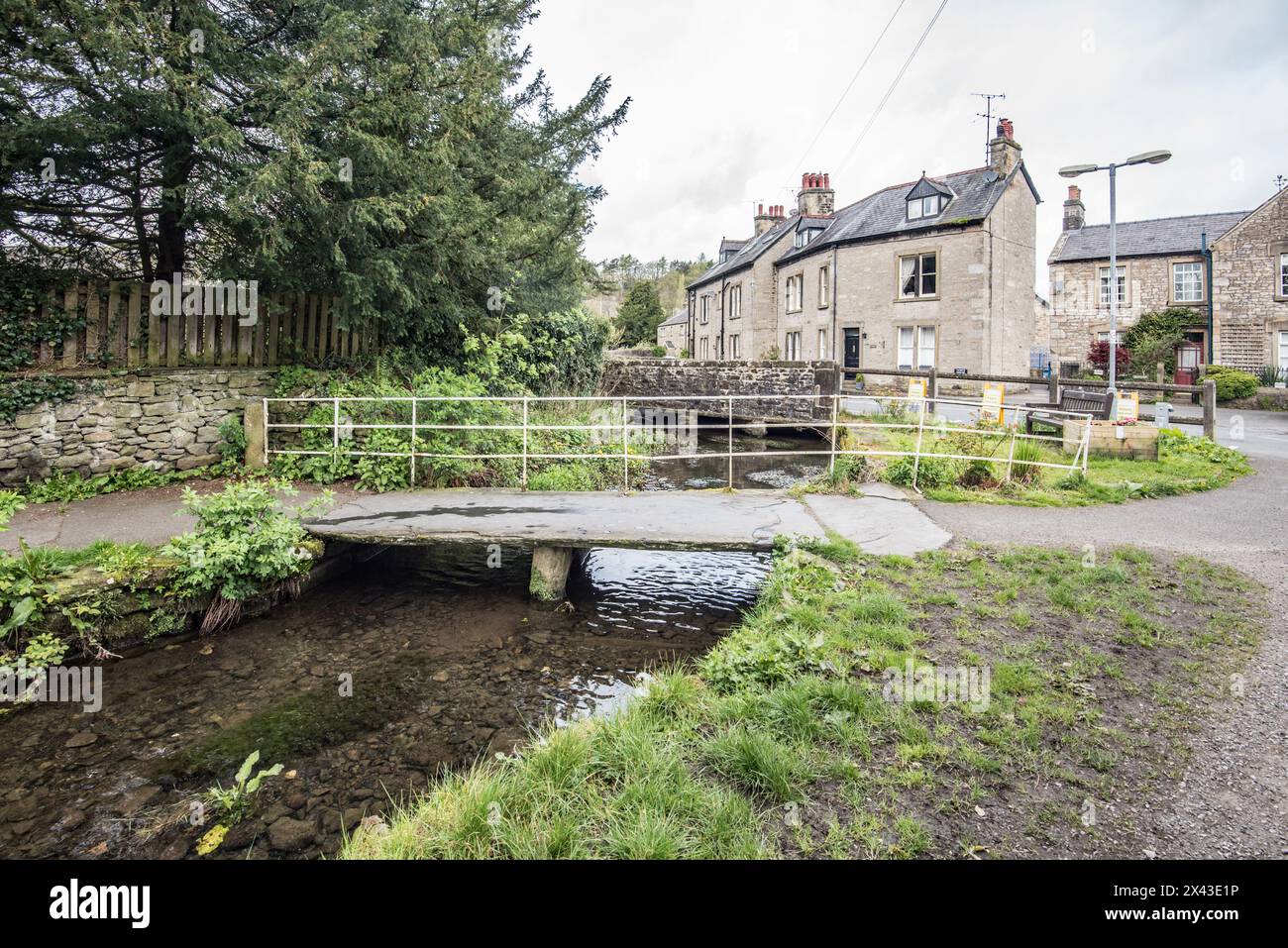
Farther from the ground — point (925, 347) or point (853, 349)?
point (853, 349)

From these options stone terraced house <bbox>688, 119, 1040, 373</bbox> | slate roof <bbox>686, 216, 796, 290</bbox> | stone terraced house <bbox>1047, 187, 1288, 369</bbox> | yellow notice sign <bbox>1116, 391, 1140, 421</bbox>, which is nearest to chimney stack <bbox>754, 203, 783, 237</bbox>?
slate roof <bbox>686, 216, 796, 290</bbox>

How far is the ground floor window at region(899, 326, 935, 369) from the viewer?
2681 cm

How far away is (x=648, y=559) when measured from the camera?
376 inches

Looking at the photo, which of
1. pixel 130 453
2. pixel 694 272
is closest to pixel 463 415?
pixel 130 453

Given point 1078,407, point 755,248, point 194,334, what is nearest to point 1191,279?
point 755,248

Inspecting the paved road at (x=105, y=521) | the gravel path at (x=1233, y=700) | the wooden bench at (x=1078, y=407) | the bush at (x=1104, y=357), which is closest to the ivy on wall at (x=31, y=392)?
the paved road at (x=105, y=521)

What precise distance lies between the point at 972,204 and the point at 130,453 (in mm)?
27726

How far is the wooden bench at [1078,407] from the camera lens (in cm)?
1372

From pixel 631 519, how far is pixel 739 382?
1381cm

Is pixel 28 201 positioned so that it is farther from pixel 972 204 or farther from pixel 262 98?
pixel 972 204

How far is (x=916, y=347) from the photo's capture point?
1067 inches

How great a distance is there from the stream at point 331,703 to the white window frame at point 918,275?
2218cm

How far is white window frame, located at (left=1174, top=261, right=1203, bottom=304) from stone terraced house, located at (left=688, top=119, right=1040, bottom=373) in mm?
9497

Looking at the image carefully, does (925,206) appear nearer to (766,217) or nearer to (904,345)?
(904,345)
